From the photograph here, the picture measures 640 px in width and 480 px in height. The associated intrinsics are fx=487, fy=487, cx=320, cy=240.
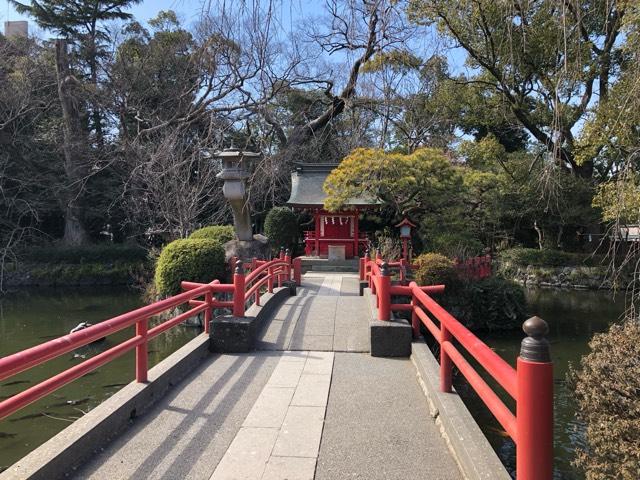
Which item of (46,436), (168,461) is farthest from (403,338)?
(46,436)

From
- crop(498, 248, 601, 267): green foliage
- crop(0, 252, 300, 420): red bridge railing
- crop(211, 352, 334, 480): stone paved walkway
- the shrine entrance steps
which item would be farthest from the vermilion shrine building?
crop(211, 352, 334, 480): stone paved walkway

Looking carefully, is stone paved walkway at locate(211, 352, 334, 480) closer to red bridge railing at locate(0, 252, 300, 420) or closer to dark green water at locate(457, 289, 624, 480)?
red bridge railing at locate(0, 252, 300, 420)

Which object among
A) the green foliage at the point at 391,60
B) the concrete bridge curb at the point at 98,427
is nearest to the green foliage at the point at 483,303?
the concrete bridge curb at the point at 98,427

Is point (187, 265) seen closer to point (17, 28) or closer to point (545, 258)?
point (545, 258)

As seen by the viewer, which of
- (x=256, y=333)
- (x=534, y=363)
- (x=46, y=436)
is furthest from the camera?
(x=256, y=333)

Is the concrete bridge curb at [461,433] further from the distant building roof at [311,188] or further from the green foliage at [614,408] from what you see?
the distant building roof at [311,188]

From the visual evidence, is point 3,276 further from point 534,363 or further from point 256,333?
point 534,363

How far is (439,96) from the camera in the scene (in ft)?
69.7

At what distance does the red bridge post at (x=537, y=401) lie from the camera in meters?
2.18

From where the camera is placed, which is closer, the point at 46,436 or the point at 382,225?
the point at 46,436

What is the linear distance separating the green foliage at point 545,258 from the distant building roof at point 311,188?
8515mm

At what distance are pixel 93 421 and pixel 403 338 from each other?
3.81 meters

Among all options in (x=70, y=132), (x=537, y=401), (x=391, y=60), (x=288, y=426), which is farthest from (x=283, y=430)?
(x=70, y=132)

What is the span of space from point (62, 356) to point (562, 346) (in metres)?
11.2
